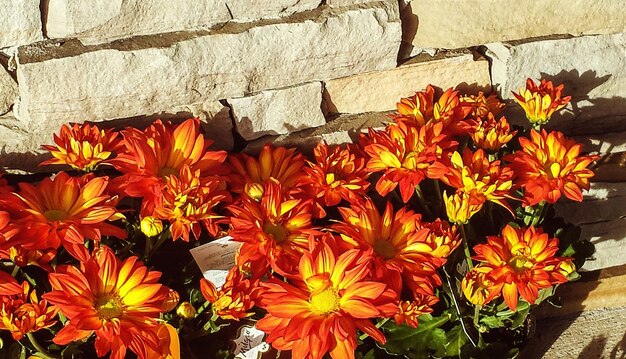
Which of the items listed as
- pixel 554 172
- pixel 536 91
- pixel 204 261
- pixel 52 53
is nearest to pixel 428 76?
pixel 536 91

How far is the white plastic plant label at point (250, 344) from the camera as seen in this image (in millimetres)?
1341

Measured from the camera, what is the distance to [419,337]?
1.47m

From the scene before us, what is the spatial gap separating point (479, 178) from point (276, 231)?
373mm

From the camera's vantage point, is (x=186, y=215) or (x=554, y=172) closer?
(x=186, y=215)

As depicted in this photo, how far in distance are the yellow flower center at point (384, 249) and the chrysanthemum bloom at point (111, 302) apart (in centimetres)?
38

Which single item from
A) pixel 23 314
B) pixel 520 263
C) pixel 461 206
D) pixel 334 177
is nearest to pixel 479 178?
pixel 461 206

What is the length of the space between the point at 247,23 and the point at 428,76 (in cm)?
42

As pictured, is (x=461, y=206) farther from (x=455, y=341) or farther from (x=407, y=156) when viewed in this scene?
(x=455, y=341)

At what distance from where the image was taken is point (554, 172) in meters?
1.40

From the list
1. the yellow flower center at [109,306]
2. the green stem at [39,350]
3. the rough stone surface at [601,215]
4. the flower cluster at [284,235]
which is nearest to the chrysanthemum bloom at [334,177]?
the flower cluster at [284,235]

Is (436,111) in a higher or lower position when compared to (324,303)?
higher

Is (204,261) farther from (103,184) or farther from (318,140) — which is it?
(318,140)

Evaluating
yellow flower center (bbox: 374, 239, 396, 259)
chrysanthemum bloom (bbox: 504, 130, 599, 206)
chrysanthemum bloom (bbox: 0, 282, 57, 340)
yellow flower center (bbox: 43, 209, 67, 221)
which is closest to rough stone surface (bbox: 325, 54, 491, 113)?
chrysanthemum bloom (bbox: 504, 130, 599, 206)

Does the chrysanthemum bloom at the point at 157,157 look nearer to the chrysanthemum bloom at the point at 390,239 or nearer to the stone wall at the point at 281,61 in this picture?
the stone wall at the point at 281,61
